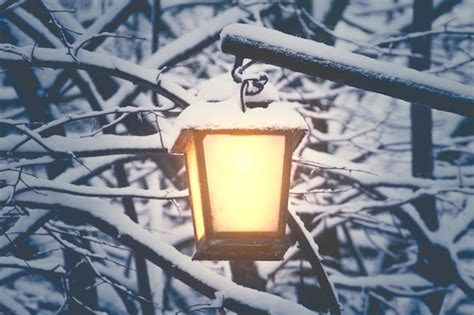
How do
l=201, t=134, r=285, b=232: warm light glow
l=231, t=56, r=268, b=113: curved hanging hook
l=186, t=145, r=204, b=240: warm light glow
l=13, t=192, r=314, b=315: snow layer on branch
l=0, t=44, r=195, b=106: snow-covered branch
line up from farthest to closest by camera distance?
l=13, t=192, r=314, b=315: snow layer on branch
l=0, t=44, r=195, b=106: snow-covered branch
l=186, t=145, r=204, b=240: warm light glow
l=201, t=134, r=285, b=232: warm light glow
l=231, t=56, r=268, b=113: curved hanging hook

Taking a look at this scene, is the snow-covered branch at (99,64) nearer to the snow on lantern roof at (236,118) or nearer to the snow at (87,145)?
the snow at (87,145)

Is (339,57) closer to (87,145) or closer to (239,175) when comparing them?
(239,175)

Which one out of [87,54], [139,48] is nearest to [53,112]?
[139,48]

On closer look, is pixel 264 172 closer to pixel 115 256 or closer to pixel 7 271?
pixel 7 271

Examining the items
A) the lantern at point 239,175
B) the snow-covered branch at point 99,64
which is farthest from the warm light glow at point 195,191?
the snow-covered branch at point 99,64

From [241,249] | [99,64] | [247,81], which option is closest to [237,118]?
[247,81]

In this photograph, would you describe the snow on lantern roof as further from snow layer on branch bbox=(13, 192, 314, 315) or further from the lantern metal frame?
snow layer on branch bbox=(13, 192, 314, 315)

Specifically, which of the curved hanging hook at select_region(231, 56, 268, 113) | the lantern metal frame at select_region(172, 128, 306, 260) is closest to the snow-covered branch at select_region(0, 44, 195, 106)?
the lantern metal frame at select_region(172, 128, 306, 260)
